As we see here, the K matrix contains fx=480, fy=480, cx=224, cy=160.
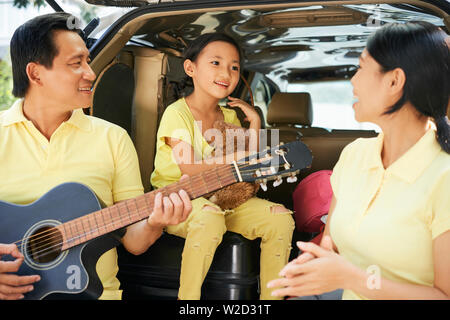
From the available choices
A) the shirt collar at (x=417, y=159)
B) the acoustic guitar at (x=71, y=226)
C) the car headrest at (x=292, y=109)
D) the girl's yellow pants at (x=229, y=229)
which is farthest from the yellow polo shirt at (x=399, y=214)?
the car headrest at (x=292, y=109)

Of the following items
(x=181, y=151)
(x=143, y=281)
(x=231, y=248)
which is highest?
(x=181, y=151)

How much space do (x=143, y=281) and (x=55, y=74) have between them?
84cm

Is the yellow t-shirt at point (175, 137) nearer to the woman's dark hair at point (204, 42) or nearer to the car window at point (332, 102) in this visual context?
the woman's dark hair at point (204, 42)

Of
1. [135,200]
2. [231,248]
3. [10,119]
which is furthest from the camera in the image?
[231,248]

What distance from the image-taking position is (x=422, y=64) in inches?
40.5

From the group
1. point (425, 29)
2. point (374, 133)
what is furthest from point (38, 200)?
point (374, 133)

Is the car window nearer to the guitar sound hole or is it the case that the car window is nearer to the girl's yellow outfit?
the girl's yellow outfit

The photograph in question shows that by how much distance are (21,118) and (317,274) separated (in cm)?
107

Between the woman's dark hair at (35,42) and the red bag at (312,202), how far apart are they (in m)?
1.16

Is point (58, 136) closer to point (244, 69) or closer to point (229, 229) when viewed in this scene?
point (229, 229)

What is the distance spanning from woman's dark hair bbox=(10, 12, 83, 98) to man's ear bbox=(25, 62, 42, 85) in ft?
0.04

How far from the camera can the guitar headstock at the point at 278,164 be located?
1.35 meters

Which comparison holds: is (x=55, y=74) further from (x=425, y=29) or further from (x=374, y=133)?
(x=374, y=133)
